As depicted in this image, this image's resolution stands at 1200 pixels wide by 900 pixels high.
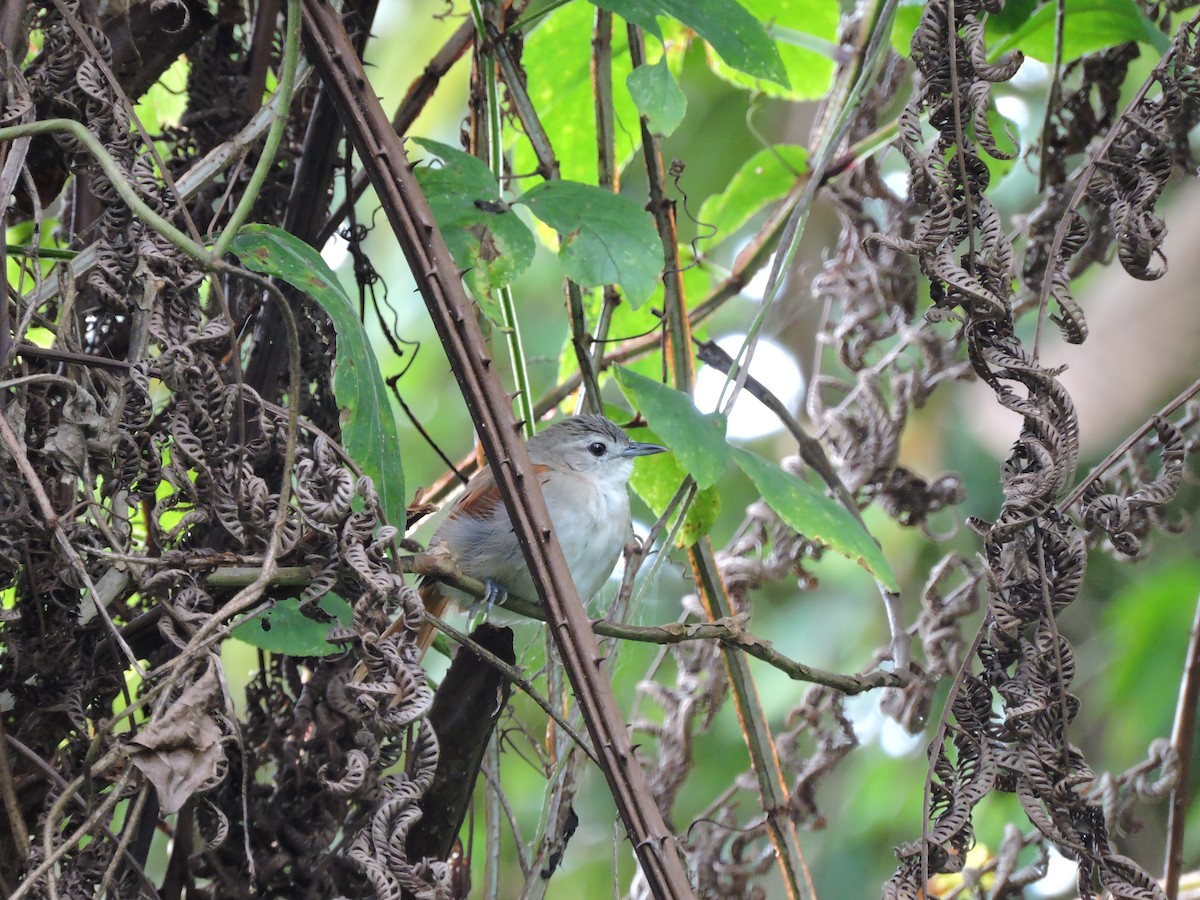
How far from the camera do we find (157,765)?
1.38 meters

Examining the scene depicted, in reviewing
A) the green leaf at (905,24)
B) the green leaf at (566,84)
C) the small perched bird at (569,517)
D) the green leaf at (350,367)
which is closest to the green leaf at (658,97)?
the green leaf at (566,84)

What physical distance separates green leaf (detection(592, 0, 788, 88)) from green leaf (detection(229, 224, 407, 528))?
0.89 meters

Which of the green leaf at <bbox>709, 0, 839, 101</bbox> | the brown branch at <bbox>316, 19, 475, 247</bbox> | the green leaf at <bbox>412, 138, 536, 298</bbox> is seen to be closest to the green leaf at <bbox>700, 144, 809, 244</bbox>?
the green leaf at <bbox>709, 0, 839, 101</bbox>

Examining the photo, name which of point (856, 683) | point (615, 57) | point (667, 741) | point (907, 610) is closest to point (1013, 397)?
point (856, 683)

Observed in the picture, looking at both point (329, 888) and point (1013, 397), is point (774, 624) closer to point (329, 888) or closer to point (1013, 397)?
point (329, 888)

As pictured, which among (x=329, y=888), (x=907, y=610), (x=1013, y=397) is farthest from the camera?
(x=907, y=610)

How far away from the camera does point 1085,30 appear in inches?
108

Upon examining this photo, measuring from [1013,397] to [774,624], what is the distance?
4863 mm

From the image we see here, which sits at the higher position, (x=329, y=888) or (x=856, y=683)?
(x=856, y=683)

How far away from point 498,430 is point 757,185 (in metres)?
1.99

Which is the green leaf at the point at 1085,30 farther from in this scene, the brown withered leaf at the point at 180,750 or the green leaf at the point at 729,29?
the brown withered leaf at the point at 180,750

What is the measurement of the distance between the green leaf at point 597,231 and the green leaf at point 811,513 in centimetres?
46

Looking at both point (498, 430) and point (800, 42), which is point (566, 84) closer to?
point (800, 42)

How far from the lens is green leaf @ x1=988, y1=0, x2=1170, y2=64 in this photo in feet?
8.75
